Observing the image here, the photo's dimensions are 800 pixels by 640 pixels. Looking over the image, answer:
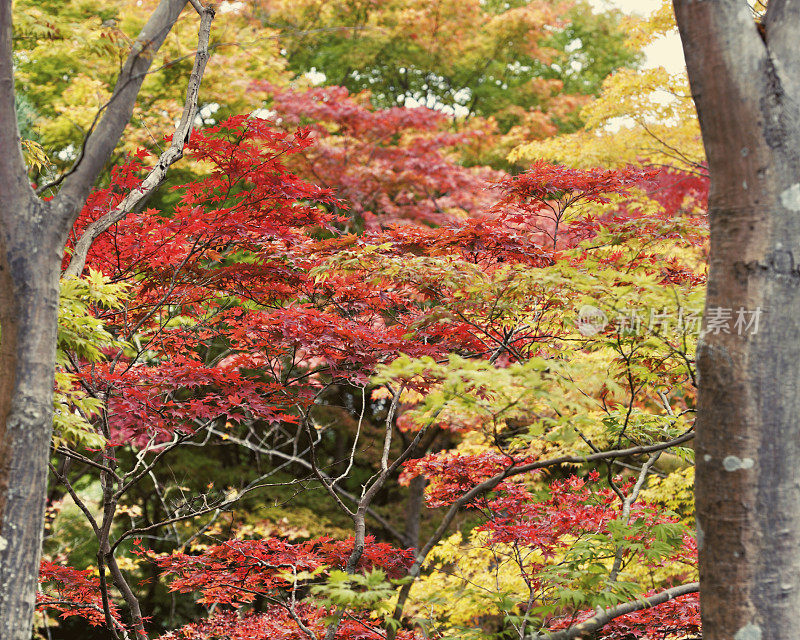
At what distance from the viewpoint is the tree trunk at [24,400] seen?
2580 millimetres

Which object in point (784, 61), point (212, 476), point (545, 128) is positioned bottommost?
point (212, 476)

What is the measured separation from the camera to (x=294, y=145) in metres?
4.13

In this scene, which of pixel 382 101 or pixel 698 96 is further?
pixel 382 101

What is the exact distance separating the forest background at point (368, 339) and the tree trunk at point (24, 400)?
1.52 feet

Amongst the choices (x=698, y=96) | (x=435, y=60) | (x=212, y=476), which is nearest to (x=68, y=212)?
(x=698, y=96)

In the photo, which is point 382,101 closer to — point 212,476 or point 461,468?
point 212,476

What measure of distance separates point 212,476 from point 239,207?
20.2 ft

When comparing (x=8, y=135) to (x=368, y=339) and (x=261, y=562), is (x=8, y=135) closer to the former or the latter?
(x=368, y=339)

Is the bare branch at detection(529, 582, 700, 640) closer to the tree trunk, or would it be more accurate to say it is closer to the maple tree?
the maple tree

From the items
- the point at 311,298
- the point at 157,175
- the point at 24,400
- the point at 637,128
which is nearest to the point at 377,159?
the point at 637,128

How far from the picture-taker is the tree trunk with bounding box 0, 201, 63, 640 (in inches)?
102

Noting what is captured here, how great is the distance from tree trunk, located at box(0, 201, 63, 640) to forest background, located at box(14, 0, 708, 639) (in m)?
0.46

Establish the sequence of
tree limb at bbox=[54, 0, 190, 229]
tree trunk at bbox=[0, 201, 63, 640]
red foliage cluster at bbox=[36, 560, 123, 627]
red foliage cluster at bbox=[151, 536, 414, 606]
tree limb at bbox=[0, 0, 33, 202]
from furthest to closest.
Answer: red foliage cluster at bbox=[36, 560, 123, 627] < red foliage cluster at bbox=[151, 536, 414, 606] < tree limb at bbox=[54, 0, 190, 229] < tree limb at bbox=[0, 0, 33, 202] < tree trunk at bbox=[0, 201, 63, 640]

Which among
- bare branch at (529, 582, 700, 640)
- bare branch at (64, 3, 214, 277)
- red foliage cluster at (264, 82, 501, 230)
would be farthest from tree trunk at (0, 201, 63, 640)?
red foliage cluster at (264, 82, 501, 230)
